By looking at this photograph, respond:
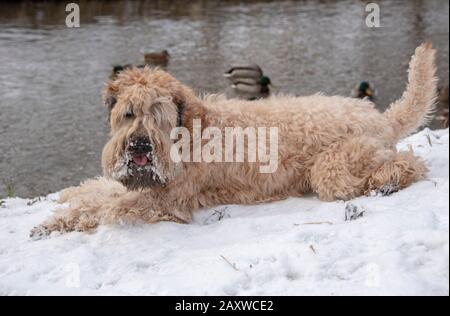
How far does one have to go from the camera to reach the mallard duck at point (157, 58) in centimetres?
1627

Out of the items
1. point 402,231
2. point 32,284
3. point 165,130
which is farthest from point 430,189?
point 32,284

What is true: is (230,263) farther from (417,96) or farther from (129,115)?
→ (417,96)

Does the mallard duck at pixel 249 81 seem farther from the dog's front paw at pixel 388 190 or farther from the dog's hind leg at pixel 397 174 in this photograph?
the dog's front paw at pixel 388 190

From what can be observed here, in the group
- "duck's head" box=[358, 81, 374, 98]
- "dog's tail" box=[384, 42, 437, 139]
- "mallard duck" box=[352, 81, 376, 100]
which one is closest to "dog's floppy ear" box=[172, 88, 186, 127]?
"dog's tail" box=[384, 42, 437, 139]

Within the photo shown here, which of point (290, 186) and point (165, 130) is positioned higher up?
point (165, 130)

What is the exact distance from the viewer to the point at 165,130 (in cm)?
535

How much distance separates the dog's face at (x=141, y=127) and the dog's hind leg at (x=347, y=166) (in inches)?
55.7

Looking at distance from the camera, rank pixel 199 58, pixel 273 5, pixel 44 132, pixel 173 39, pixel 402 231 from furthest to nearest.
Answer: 1. pixel 273 5
2. pixel 173 39
3. pixel 199 58
4. pixel 44 132
5. pixel 402 231

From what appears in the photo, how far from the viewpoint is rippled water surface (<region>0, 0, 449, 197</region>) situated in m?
11.4

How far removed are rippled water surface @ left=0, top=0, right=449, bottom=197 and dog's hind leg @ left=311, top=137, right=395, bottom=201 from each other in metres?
5.23

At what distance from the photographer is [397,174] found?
5.59m

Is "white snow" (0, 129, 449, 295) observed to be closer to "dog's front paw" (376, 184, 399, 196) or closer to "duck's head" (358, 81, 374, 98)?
"dog's front paw" (376, 184, 399, 196)
